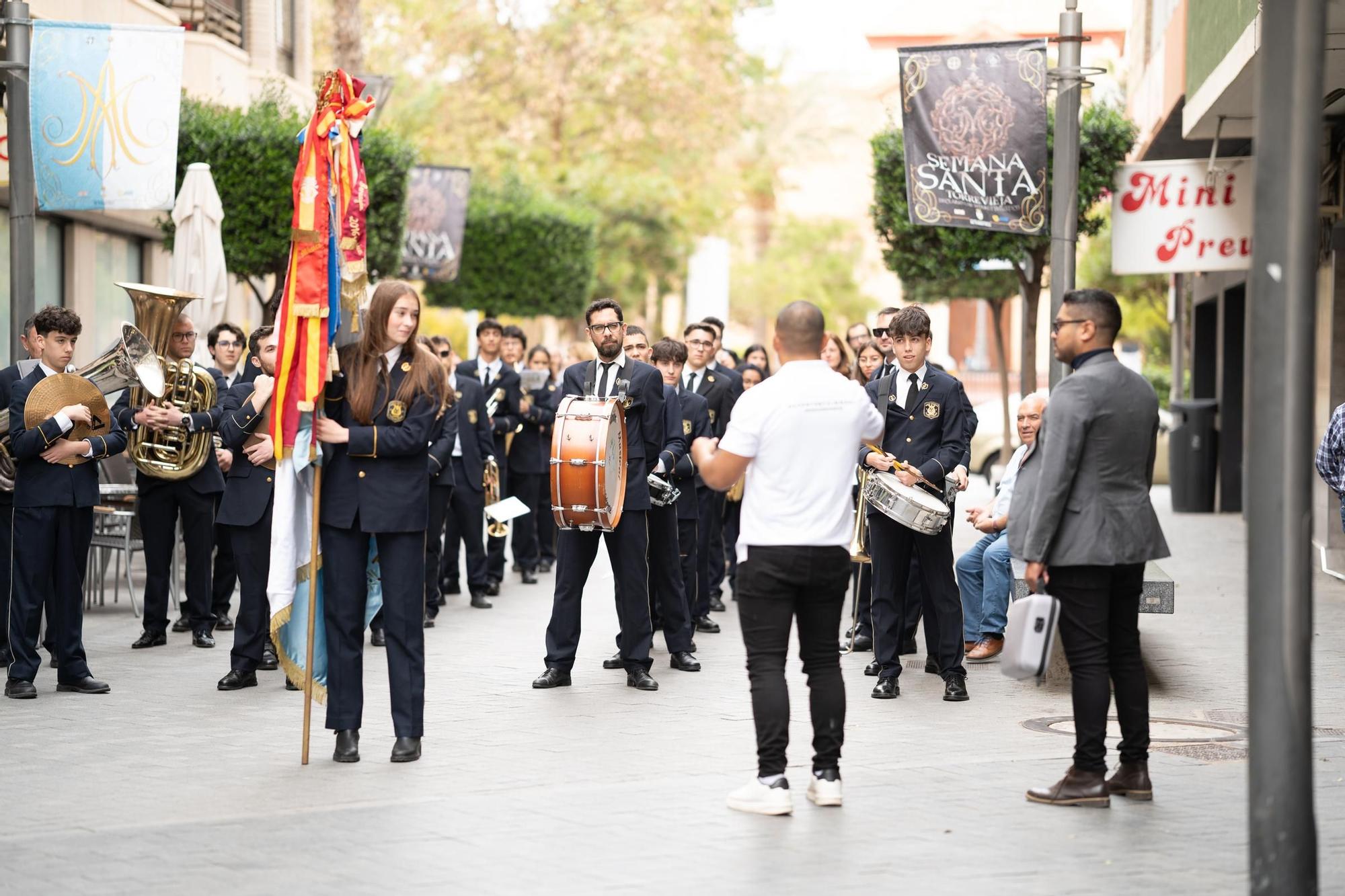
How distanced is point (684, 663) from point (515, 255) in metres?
22.8

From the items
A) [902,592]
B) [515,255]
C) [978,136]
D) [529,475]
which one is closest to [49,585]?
[902,592]

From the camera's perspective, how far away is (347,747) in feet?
24.8

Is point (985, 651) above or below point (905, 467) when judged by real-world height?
below

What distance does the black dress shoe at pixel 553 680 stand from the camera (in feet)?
31.4

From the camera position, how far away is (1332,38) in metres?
11.2

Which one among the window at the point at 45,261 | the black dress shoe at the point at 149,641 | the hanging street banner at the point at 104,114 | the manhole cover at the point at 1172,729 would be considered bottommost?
the black dress shoe at the point at 149,641

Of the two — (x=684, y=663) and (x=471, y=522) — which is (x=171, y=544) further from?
(x=684, y=663)

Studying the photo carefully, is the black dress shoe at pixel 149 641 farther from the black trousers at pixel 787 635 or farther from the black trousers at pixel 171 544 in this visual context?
the black trousers at pixel 787 635

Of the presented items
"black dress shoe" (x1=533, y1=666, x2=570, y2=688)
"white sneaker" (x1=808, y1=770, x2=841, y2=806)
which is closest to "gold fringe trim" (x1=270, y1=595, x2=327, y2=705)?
"black dress shoe" (x1=533, y1=666, x2=570, y2=688)

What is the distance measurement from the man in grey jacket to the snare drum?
6.38 ft

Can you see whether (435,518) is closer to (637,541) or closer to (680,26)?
(637,541)

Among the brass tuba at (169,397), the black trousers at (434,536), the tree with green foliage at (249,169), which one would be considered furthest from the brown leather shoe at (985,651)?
the tree with green foliage at (249,169)

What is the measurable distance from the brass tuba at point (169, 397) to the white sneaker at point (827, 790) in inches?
214

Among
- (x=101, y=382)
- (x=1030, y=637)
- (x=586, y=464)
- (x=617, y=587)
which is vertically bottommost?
(x=617, y=587)
